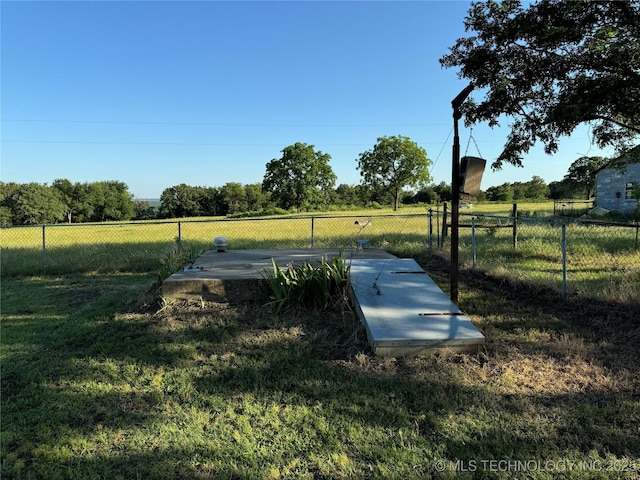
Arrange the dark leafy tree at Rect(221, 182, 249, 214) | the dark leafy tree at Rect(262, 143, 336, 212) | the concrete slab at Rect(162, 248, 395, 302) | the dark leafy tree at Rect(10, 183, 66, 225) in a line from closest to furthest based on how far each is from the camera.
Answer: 1. the concrete slab at Rect(162, 248, 395, 302)
2. the dark leafy tree at Rect(10, 183, 66, 225)
3. the dark leafy tree at Rect(262, 143, 336, 212)
4. the dark leafy tree at Rect(221, 182, 249, 214)

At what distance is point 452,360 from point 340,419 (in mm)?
1403

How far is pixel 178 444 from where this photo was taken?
2.42 meters

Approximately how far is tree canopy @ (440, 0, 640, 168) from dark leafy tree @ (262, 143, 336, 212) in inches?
2163

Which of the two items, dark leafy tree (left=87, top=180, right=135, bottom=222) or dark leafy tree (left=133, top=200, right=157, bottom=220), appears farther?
dark leafy tree (left=133, top=200, right=157, bottom=220)

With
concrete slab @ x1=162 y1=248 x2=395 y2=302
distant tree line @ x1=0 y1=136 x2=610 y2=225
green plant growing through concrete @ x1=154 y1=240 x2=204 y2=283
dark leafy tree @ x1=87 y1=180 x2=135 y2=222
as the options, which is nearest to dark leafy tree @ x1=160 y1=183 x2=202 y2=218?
distant tree line @ x1=0 y1=136 x2=610 y2=225

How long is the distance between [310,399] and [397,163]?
188 feet

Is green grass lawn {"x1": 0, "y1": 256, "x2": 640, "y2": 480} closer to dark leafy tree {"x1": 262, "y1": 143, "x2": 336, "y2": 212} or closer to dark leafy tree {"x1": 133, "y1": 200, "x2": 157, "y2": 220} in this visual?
dark leafy tree {"x1": 262, "y1": 143, "x2": 336, "y2": 212}

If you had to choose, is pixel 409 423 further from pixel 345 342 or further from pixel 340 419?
pixel 345 342

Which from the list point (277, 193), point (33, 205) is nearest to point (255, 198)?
point (277, 193)

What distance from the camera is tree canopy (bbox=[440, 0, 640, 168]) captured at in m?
4.62

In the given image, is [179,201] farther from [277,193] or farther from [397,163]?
[397,163]

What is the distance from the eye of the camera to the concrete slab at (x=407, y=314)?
144 inches

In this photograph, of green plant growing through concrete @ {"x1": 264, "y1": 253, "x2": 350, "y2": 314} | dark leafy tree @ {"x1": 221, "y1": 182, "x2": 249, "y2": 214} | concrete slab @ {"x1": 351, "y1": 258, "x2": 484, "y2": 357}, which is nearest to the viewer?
concrete slab @ {"x1": 351, "y1": 258, "x2": 484, "y2": 357}

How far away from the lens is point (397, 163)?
57.4m
